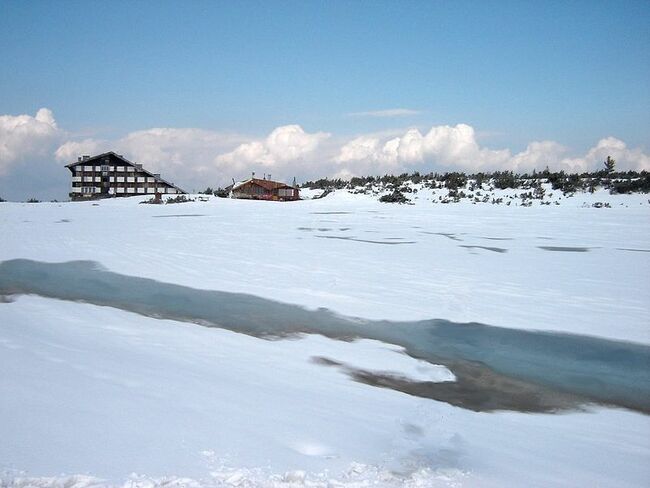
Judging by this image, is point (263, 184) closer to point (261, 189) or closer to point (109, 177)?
point (261, 189)

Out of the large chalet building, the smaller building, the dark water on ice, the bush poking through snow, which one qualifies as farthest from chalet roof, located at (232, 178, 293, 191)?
the dark water on ice

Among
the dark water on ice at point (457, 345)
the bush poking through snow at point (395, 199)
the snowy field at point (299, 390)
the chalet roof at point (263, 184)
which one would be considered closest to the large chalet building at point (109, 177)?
the chalet roof at point (263, 184)

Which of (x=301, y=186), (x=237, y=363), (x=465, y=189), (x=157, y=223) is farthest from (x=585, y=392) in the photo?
(x=301, y=186)

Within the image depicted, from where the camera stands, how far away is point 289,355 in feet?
15.9

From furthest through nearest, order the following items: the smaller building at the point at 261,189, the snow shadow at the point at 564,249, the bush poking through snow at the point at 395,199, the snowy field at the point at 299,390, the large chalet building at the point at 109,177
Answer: the large chalet building at the point at 109,177 < the smaller building at the point at 261,189 < the bush poking through snow at the point at 395,199 < the snow shadow at the point at 564,249 < the snowy field at the point at 299,390

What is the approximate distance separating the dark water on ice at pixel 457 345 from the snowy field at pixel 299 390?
21cm

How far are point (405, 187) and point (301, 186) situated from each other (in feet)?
56.2

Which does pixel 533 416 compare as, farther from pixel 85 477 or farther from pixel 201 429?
pixel 85 477

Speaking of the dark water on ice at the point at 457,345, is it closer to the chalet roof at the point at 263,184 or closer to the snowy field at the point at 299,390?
the snowy field at the point at 299,390

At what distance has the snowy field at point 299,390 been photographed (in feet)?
8.63

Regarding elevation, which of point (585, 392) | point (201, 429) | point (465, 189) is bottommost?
point (585, 392)

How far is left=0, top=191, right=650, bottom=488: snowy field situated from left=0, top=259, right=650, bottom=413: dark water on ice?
21cm

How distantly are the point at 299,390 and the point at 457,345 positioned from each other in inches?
Answer: 85.7

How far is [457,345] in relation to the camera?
5.43 meters
